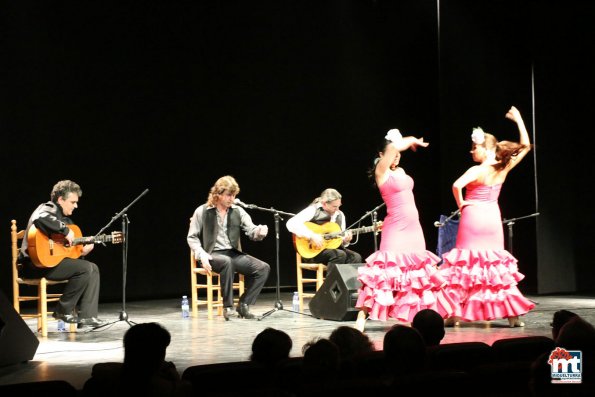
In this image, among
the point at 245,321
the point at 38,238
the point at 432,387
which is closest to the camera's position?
the point at 432,387

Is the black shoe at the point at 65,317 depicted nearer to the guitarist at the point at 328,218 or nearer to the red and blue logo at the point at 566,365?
the guitarist at the point at 328,218

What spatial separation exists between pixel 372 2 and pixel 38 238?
5642 millimetres

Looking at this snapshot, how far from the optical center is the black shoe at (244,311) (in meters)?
7.34

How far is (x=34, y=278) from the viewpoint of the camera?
6426mm

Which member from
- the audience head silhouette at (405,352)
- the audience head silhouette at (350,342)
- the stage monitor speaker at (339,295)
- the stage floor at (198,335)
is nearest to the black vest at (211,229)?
the stage floor at (198,335)

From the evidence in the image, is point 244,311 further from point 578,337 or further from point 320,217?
point 578,337

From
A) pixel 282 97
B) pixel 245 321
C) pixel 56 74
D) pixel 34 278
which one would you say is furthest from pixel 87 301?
pixel 282 97

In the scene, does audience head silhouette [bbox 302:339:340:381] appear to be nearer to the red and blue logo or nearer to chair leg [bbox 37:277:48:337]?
the red and blue logo

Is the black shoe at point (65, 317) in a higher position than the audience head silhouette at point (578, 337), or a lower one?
lower

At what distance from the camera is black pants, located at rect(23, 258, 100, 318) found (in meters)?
6.37

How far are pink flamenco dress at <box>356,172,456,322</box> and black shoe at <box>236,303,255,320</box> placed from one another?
1645 millimetres

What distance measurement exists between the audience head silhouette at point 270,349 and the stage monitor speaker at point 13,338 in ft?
8.17

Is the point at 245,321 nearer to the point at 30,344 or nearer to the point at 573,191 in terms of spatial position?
the point at 30,344

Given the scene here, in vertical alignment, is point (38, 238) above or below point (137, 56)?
below
